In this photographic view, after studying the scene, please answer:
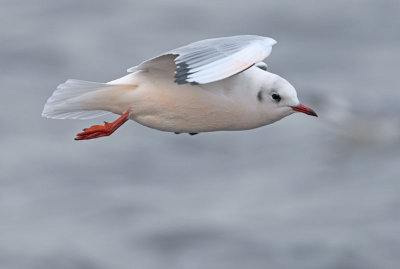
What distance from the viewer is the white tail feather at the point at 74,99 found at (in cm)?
980

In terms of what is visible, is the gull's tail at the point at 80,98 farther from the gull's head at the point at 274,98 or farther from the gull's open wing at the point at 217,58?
the gull's head at the point at 274,98

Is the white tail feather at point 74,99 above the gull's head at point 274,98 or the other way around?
the other way around

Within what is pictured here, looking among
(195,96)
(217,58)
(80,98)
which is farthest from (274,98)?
(80,98)

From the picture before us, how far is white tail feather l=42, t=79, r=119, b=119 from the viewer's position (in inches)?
386

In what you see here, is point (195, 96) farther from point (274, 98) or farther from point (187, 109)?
point (274, 98)

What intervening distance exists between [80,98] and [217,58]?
1.59 m

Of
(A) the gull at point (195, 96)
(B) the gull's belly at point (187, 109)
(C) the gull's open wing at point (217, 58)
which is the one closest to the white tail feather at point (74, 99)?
(A) the gull at point (195, 96)

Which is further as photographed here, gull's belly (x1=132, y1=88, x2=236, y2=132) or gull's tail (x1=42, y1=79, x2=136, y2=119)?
gull's tail (x1=42, y1=79, x2=136, y2=119)

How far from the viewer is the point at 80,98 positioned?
9.84m

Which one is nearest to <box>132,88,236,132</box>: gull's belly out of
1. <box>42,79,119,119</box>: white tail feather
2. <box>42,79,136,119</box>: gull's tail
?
<box>42,79,136,119</box>: gull's tail

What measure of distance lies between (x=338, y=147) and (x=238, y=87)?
24.0 m

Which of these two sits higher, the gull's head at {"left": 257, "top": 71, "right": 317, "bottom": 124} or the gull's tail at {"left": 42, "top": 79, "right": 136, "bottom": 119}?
the gull's head at {"left": 257, "top": 71, "right": 317, "bottom": 124}

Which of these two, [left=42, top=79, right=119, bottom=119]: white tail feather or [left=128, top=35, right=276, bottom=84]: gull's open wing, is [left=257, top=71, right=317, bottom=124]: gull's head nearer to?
[left=128, top=35, right=276, bottom=84]: gull's open wing

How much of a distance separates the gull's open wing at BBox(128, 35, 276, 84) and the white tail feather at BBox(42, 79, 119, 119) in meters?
0.69
